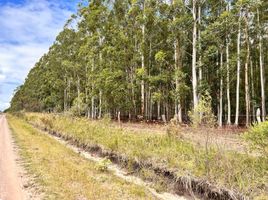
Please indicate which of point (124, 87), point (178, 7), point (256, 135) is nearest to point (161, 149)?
point (256, 135)

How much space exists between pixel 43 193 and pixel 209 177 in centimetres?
414

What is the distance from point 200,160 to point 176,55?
66.4 ft

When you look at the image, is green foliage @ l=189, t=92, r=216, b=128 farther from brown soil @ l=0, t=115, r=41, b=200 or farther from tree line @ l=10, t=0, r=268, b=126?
tree line @ l=10, t=0, r=268, b=126

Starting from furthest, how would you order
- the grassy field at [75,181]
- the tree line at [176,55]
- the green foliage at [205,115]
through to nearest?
the tree line at [176,55] → the green foliage at [205,115] → the grassy field at [75,181]

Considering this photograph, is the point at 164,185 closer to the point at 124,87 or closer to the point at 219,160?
the point at 219,160

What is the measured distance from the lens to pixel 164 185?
391 inches

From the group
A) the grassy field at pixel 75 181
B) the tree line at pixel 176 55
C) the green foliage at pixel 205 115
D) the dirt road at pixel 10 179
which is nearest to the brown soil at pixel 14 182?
the dirt road at pixel 10 179

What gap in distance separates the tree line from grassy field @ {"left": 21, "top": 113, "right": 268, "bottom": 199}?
10992 millimetres

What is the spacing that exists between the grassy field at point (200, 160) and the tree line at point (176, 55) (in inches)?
433

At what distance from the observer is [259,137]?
26.3 feet

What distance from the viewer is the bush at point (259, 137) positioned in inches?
310

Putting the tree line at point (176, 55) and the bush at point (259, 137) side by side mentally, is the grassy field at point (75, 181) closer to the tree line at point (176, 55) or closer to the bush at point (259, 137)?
the bush at point (259, 137)

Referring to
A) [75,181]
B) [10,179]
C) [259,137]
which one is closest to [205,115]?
[259,137]

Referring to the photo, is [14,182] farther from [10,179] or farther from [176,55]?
[176,55]
